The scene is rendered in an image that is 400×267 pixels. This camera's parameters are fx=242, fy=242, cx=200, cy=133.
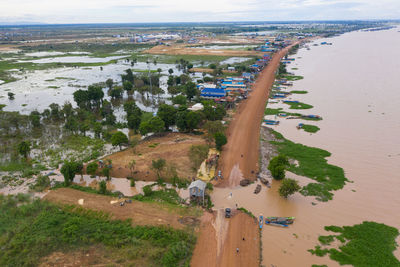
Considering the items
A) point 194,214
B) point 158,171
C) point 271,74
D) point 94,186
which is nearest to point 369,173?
point 194,214

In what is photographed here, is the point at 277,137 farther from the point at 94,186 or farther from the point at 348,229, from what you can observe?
the point at 94,186

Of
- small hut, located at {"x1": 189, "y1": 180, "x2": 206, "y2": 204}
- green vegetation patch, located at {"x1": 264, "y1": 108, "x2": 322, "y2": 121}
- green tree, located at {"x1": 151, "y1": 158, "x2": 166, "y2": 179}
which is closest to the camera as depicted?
small hut, located at {"x1": 189, "y1": 180, "x2": 206, "y2": 204}

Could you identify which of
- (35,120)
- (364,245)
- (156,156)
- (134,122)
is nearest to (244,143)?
(156,156)

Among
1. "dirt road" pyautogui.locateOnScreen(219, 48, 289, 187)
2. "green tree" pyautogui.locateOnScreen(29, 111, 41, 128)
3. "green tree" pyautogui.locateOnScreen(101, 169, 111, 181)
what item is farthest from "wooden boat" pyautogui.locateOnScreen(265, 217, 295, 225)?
"green tree" pyautogui.locateOnScreen(29, 111, 41, 128)

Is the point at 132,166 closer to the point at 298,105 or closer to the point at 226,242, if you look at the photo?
the point at 226,242

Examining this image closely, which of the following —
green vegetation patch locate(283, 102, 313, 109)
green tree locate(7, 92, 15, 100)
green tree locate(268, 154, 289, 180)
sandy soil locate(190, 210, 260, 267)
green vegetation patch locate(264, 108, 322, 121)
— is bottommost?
sandy soil locate(190, 210, 260, 267)

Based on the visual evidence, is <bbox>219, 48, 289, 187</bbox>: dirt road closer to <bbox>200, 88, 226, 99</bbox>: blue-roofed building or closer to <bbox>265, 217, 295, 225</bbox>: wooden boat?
<bbox>200, 88, 226, 99</bbox>: blue-roofed building

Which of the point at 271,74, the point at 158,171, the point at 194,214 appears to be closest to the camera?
the point at 194,214
